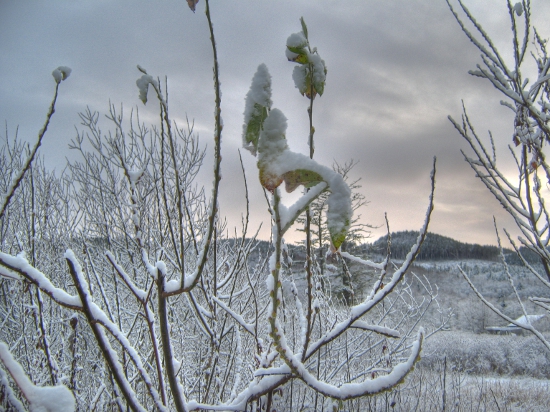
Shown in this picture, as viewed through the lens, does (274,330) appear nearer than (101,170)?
Yes

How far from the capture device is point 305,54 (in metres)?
0.52

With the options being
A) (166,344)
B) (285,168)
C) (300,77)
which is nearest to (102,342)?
(166,344)

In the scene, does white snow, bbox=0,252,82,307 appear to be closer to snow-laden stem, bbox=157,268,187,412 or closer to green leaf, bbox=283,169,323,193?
snow-laden stem, bbox=157,268,187,412

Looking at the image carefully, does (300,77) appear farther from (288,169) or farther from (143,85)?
(143,85)

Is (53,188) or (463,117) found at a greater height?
(53,188)

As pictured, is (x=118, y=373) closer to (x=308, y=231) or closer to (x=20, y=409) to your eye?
(x=20, y=409)

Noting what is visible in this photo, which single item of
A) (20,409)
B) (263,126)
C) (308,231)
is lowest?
(20,409)

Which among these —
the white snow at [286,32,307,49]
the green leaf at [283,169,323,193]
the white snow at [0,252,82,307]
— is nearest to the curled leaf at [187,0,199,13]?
the white snow at [286,32,307,49]

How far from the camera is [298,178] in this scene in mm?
414

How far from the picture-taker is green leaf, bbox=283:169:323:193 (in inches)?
16.1

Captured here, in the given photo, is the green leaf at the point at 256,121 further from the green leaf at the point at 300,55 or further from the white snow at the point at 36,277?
the white snow at the point at 36,277

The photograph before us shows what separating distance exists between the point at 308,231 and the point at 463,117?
3.79 ft

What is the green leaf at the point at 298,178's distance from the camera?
0.41 m

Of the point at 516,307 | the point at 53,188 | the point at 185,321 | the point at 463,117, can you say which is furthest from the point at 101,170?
the point at 516,307
